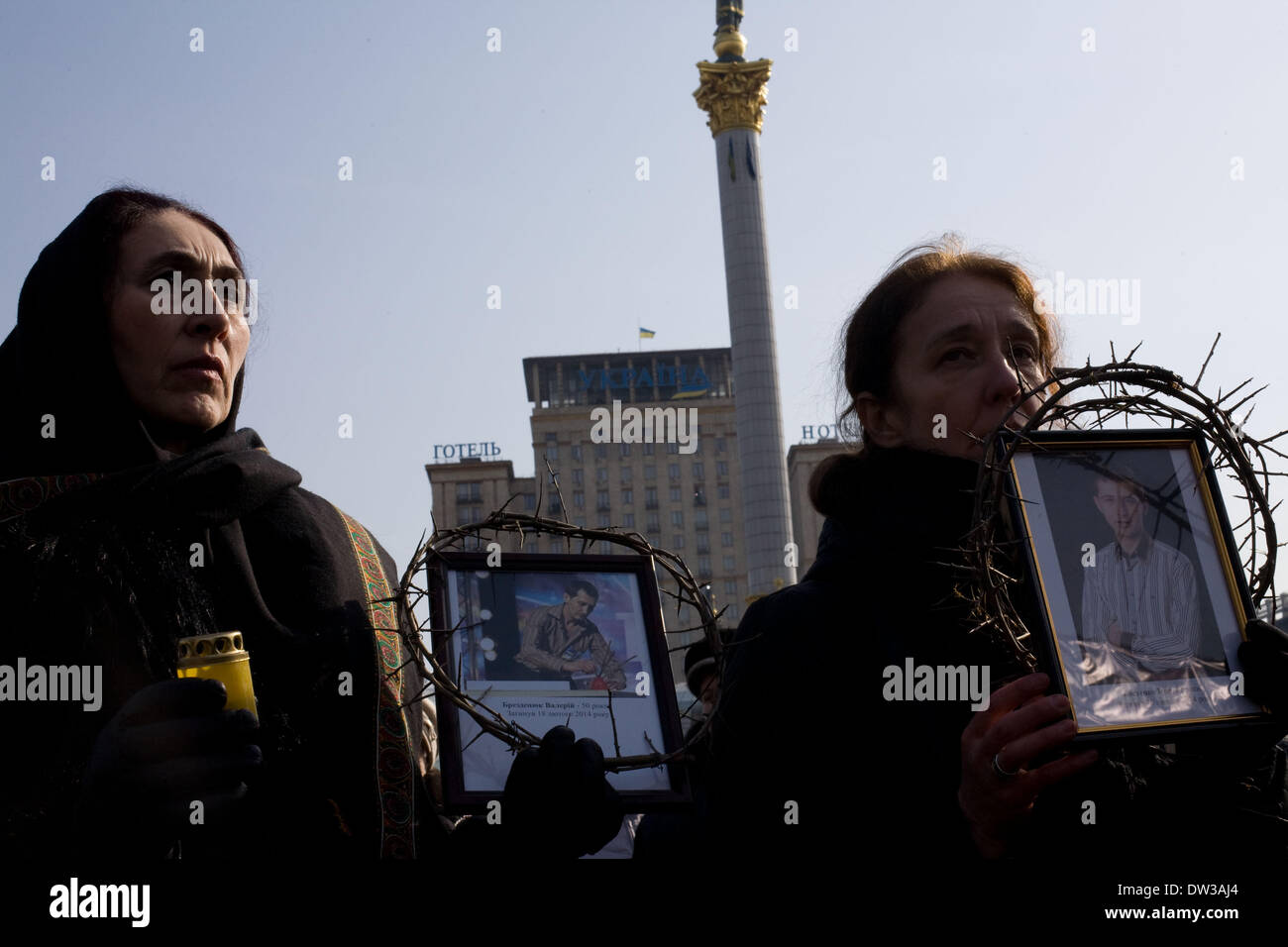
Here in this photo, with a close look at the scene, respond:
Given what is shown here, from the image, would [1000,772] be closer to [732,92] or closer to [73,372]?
[73,372]

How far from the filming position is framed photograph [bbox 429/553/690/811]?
6.77 feet

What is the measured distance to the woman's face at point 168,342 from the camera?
2500mm

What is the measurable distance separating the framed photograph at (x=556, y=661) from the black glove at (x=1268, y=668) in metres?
1.00

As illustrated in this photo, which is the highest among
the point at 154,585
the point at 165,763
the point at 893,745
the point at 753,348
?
the point at 753,348

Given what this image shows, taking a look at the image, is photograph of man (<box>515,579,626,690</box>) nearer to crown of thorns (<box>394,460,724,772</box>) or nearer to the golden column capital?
crown of thorns (<box>394,460,724,772</box>)

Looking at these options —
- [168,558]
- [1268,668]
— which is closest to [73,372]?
→ [168,558]

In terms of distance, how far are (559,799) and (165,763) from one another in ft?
2.01

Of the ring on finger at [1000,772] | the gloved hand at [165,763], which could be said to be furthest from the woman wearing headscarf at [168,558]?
the ring on finger at [1000,772]

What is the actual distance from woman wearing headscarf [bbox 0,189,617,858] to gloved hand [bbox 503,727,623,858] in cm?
35

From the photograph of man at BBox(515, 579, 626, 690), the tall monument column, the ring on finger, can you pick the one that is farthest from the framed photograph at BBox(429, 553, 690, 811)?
the tall monument column

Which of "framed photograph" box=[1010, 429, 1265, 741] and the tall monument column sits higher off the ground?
the tall monument column

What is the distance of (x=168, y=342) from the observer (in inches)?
98.4
